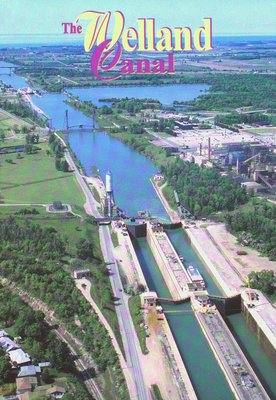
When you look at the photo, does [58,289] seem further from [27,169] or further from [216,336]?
[27,169]

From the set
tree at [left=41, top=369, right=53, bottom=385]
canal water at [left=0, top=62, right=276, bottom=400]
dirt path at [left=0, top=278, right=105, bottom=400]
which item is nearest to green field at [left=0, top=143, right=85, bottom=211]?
canal water at [left=0, top=62, right=276, bottom=400]

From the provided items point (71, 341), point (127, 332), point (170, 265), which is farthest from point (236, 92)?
point (71, 341)

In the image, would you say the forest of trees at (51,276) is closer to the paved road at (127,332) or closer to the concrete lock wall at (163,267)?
the paved road at (127,332)

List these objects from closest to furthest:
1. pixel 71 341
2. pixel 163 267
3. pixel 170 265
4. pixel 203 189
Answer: pixel 71 341, pixel 170 265, pixel 163 267, pixel 203 189

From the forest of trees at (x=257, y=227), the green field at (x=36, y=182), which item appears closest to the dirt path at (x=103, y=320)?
the forest of trees at (x=257, y=227)

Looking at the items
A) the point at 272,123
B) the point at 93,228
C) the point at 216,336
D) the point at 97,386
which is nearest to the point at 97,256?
the point at 93,228

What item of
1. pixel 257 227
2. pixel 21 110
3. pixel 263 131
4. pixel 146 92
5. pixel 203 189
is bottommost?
pixel 257 227

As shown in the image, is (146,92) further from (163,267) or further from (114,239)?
(163,267)
